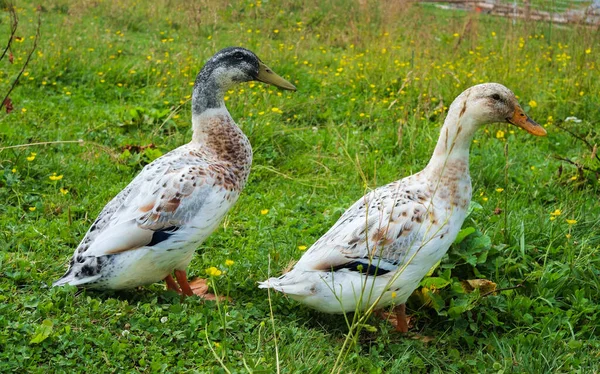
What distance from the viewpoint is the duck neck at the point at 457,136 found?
3602 mm

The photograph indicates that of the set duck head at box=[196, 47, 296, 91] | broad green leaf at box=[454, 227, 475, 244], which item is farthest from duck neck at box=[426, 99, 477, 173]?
duck head at box=[196, 47, 296, 91]

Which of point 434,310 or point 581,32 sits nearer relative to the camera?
point 434,310

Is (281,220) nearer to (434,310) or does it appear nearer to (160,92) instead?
(434,310)

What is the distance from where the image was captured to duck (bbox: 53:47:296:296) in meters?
3.60

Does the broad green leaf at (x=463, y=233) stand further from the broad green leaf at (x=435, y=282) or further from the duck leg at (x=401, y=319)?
the duck leg at (x=401, y=319)

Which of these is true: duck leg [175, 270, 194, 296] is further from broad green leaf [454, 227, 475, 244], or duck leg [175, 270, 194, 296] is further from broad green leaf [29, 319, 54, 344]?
broad green leaf [454, 227, 475, 244]

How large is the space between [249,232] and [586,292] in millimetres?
2130

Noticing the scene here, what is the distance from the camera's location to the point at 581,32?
27.1 ft

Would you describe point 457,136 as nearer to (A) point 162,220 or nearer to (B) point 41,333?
(A) point 162,220

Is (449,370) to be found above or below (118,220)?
below

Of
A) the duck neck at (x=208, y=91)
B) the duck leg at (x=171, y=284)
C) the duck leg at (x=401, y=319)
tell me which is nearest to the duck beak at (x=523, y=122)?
the duck leg at (x=401, y=319)

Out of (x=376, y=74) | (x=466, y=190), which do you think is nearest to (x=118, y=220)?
(x=466, y=190)

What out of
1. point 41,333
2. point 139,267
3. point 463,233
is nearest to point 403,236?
point 463,233

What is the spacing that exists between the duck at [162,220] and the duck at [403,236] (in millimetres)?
507
